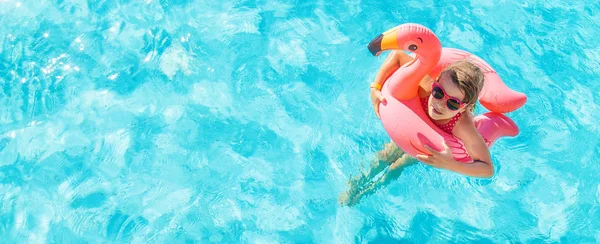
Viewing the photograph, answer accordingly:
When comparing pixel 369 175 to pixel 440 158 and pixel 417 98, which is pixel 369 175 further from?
pixel 440 158

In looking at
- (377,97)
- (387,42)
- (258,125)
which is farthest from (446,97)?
(258,125)

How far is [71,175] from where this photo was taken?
190 inches

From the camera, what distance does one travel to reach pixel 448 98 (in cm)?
348

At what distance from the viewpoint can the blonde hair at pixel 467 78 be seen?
11.1 ft

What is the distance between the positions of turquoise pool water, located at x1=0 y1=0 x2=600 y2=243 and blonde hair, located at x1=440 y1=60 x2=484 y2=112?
151cm

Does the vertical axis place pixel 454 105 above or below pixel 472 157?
above

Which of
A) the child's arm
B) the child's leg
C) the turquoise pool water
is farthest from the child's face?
the turquoise pool water

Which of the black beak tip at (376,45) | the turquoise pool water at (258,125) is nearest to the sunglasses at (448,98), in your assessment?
the black beak tip at (376,45)

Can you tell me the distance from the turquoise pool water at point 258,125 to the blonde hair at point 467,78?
4.95ft

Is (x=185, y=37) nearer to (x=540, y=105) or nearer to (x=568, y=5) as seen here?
(x=540, y=105)

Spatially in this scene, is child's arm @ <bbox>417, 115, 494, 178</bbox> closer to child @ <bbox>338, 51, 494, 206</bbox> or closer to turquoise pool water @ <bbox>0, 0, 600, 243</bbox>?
child @ <bbox>338, 51, 494, 206</bbox>

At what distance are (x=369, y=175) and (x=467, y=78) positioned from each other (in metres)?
1.43

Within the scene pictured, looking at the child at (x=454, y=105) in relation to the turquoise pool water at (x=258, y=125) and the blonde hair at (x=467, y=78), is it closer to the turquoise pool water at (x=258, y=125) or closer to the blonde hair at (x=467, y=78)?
the blonde hair at (x=467, y=78)

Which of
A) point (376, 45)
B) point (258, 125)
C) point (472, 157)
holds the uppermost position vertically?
point (376, 45)
